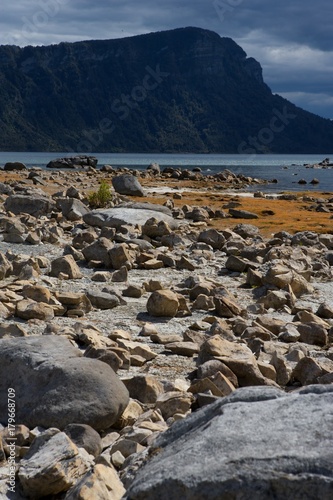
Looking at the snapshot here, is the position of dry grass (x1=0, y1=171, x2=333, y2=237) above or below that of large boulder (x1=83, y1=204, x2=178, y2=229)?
below

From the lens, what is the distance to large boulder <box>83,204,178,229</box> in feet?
65.1

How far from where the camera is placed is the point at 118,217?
66.2 feet

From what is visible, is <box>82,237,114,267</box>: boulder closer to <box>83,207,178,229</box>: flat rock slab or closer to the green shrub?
<box>83,207,178,229</box>: flat rock slab

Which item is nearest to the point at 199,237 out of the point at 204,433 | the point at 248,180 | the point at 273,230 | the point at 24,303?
the point at 273,230

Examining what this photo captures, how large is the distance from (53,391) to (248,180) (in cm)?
6072

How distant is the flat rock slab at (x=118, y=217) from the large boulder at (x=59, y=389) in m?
14.0

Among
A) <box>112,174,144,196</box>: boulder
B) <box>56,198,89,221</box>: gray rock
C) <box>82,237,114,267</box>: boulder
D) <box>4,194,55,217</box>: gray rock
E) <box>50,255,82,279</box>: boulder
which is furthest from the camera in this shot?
<box>112,174,144,196</box>: boulder

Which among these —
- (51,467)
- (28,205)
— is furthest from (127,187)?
(51,467)

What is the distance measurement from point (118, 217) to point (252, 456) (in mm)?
17287

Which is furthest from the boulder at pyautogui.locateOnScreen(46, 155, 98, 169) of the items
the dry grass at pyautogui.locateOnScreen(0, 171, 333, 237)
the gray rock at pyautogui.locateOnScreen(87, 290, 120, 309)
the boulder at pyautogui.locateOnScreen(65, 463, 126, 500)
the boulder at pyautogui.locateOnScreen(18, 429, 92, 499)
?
the boulder at pyautogui.locateOnScreen(65, 463, 126, 500)

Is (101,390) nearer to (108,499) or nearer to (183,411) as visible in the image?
(183,411)

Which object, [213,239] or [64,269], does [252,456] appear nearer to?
[64,269]

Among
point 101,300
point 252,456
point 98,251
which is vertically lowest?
point 98,251

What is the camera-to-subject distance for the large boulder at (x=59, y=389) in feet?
17.4
